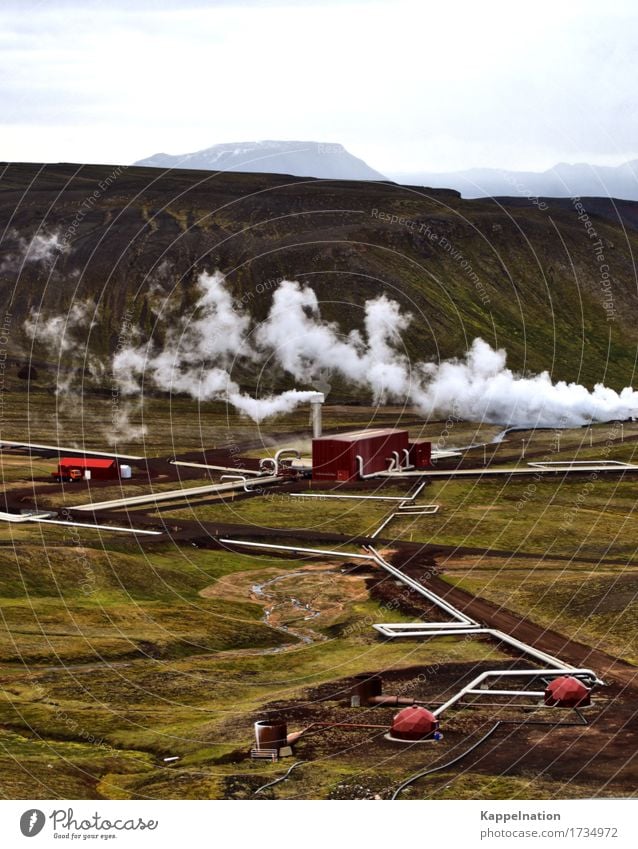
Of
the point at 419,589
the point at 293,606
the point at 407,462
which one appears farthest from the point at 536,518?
the point at 293,606

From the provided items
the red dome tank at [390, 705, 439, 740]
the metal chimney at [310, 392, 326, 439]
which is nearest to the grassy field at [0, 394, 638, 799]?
the red dome tank at [390, 705, 439, 740]

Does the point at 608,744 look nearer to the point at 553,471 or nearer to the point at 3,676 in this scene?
the point at 3,676

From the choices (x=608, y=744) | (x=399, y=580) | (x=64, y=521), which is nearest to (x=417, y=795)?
(x=608, y=744)

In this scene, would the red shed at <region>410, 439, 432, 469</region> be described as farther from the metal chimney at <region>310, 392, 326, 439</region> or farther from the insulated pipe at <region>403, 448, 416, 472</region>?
the metal chimney at <region>310, 392, 326, 439</region>

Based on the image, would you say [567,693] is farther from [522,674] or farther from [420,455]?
[420,455]

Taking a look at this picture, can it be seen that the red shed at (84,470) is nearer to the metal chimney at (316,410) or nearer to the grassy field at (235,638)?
the grassy field at (235,638)

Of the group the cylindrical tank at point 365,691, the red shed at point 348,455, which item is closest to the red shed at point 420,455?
the red shed at point 348,455
